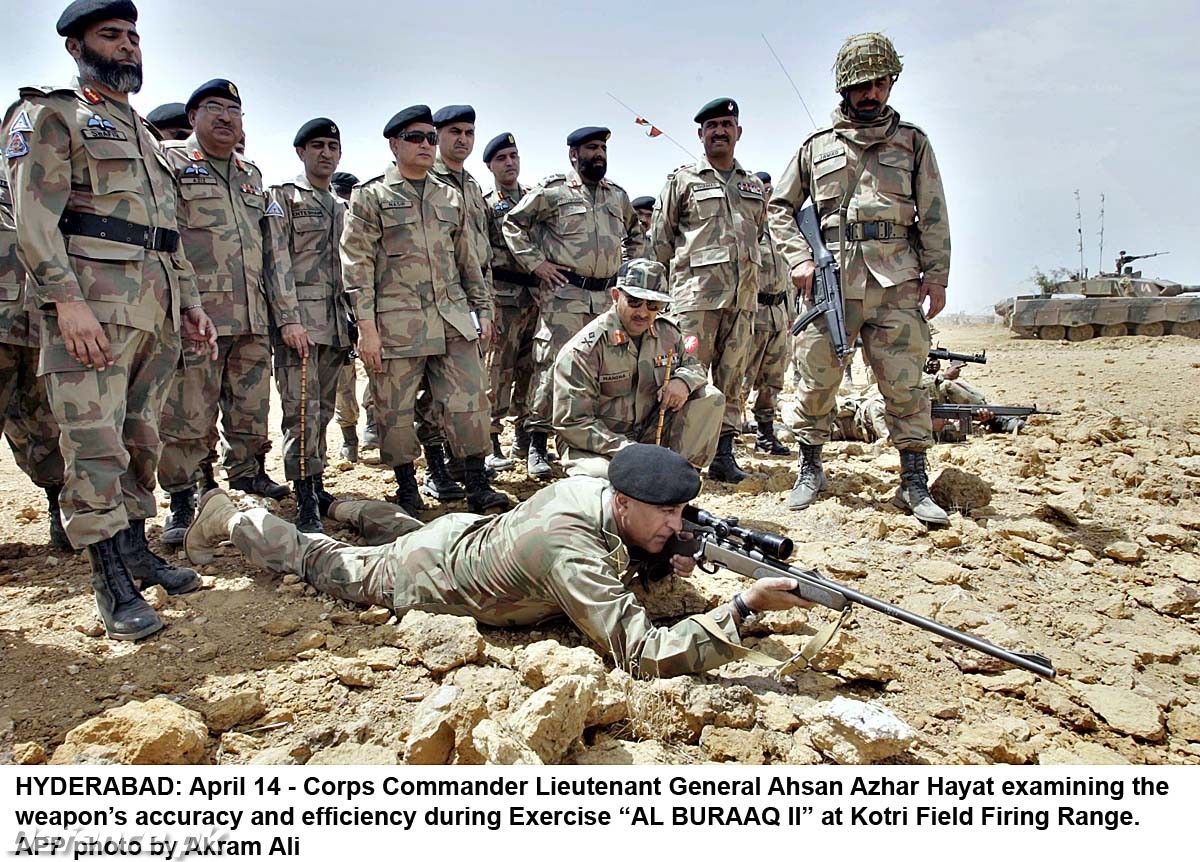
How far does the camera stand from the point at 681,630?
2715 mm

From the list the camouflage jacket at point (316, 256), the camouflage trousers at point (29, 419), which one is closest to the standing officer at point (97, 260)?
the camouflage trousers at point (29, 419)

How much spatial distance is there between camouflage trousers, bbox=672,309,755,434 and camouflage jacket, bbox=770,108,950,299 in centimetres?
127

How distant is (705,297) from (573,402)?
1895mm

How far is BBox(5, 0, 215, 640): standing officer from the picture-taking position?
2.97 metres

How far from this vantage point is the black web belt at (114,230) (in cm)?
311

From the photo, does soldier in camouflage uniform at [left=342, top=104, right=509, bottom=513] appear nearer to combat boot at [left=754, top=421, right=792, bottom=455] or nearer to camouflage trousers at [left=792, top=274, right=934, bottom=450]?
camouflage trousers at [left=792, top=274, right=934, bottom=450]

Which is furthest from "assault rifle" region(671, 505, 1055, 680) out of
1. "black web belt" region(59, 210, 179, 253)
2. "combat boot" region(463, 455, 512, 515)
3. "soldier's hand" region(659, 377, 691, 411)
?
"black web belt" region(59, 210, 179, 253)

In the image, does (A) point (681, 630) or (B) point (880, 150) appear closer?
(A) point (681, 630)

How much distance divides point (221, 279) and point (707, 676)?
3430 millimetres

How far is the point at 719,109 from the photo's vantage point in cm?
587

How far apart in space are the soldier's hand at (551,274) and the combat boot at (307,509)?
7.88 feet

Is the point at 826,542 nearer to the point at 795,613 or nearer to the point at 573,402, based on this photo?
the point at 795,613

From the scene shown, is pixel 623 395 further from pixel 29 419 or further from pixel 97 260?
pixel 29 419
